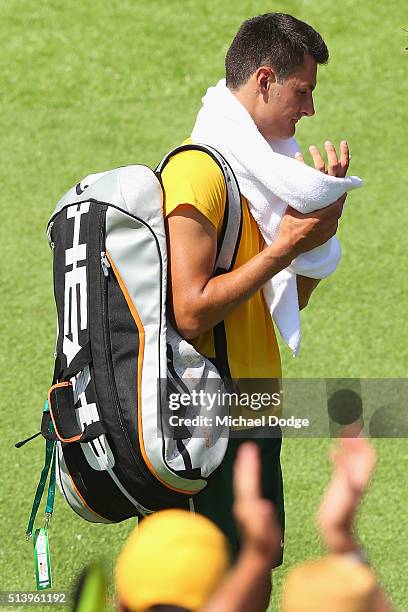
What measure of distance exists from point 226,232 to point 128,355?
1.27 ft

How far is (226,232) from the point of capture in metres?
2.77

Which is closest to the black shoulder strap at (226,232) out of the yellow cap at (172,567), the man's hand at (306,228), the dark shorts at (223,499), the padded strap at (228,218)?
the padded strap at (228,218)

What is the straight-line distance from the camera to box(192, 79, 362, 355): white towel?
2734 millimetres

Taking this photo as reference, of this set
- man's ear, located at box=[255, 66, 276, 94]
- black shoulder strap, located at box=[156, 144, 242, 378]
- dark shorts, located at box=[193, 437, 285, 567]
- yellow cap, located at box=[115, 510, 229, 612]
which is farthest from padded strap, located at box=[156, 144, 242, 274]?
yellow cap, located at box=[115, 510, 229, 612]

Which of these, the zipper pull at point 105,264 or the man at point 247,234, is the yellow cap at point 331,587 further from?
the zipper pull at point 105,264

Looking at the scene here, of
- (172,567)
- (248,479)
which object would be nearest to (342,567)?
(248,479)

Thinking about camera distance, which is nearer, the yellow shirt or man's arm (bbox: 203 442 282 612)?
man's arm (bbox: 203 442 282 612)

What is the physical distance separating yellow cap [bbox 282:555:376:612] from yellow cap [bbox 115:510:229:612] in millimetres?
312

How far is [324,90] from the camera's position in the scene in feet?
22.1

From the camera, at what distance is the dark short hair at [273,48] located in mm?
2869

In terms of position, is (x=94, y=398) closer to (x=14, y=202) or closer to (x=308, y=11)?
(x=14, y=202)

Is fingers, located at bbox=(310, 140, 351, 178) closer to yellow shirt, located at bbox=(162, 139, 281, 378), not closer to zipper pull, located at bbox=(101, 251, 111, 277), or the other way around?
yellow shirt, located at bbox=(162, 139, 281, 378)

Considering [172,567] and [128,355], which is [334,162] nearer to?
[128,355]

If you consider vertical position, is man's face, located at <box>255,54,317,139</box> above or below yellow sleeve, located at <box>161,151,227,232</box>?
above
